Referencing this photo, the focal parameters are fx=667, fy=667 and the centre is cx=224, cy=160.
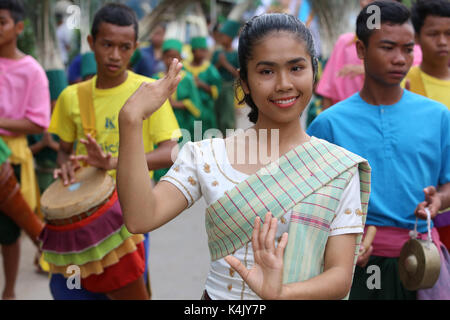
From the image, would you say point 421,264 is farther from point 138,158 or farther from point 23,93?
point 23,93

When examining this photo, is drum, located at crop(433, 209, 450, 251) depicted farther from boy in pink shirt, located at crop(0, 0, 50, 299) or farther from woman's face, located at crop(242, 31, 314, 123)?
boy in pink shirt, located at crop(0, 0, 50, 299)

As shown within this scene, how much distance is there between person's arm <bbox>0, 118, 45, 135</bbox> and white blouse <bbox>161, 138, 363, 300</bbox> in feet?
8.65

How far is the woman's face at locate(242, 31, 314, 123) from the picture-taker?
2.10 m

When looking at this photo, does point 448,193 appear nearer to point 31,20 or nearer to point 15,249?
point 15,249

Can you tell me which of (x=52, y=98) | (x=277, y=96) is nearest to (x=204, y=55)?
(x=52, y=98)

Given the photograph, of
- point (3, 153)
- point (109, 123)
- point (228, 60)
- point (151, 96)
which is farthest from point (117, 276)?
point (228, 60)

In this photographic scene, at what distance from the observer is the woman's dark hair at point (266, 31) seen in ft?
7.04

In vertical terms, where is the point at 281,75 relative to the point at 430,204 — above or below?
above

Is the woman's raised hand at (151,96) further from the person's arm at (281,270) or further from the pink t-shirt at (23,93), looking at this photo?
the pink t-shirt at (23,93)

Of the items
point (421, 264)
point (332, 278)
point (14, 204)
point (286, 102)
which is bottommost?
point (14, 204)

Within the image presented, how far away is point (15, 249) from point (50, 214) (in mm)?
1755

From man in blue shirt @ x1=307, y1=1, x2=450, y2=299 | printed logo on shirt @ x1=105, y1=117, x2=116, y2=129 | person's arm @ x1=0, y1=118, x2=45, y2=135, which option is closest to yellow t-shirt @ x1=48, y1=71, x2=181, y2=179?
printed logo on shirt @ x1=105, y1=117, x2=116, y2=129

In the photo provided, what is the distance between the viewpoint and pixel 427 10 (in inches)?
154

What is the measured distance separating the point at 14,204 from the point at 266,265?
125 inches
